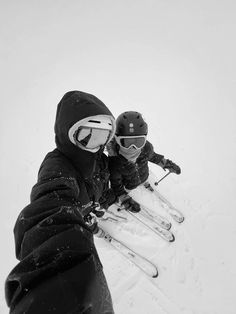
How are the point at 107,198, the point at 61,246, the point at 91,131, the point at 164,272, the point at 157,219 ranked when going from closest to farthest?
the point at 61,246 → the point at 91,131 → the point at 107,198 → the point at 164,272 → the point at 157,219

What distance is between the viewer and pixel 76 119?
2.20 metres

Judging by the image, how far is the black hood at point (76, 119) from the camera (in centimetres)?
221

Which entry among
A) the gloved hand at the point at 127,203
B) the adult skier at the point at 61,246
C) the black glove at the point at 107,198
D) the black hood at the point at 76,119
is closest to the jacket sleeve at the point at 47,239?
the adult skier at the point at 61,246

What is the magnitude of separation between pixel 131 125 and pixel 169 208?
2.44m

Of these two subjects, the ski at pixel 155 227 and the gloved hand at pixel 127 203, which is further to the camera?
the ski at pixel 155 227

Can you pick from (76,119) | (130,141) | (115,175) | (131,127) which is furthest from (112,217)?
(76,119)

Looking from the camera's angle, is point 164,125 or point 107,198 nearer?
point 107,198

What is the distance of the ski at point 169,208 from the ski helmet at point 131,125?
7.21 feet

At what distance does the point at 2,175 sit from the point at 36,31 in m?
33.0

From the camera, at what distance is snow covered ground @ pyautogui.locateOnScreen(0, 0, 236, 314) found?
3.92m

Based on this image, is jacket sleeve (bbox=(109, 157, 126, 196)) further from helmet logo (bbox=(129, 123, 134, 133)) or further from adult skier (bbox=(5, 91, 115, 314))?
adult skier (bbox=(5, 91, 115, 314))

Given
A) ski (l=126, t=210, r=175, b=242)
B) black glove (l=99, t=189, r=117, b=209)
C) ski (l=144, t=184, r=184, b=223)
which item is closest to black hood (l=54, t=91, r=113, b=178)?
black glove (l=99, t=189, r=117, b=209)

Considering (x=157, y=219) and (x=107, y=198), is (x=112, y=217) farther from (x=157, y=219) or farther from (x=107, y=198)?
(x=107, y=198)

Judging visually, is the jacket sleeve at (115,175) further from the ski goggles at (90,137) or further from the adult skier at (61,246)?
the adult skier at (61,246)
